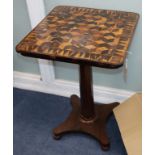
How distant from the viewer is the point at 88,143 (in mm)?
1534

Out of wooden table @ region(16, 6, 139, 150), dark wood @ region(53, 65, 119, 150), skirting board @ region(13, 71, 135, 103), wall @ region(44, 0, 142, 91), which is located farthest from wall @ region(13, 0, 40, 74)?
dark wood @ region(53, 65, 119, 150)

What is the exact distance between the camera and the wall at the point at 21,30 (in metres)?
1.64

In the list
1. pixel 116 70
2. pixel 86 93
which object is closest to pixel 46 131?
pixel 86 93

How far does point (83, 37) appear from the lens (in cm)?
117

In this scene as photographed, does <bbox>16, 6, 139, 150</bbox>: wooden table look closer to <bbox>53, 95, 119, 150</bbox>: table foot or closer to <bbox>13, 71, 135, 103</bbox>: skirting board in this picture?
<bbox>53, 95, 119, 150</bbox>: table foot

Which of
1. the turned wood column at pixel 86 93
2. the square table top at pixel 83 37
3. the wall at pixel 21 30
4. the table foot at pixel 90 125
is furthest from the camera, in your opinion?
the wall at pixel 21 30

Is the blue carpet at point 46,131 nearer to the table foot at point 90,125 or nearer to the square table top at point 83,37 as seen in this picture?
the table foot at point 90,125

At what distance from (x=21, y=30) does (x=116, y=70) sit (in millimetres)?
657

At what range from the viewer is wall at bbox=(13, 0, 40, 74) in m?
1.64

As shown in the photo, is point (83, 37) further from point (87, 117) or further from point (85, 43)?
point (87, 117)

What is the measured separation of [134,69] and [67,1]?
0.55 metres

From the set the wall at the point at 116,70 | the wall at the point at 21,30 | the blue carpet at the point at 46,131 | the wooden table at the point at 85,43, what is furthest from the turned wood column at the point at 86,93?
the wall at the point at 21,30

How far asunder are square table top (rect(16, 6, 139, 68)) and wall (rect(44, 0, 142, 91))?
74 millimetres
